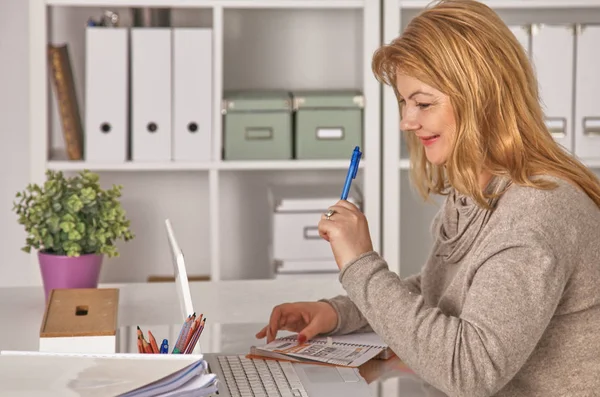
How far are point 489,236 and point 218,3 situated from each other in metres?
1.78

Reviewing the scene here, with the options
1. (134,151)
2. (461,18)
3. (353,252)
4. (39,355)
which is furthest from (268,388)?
(134,151)

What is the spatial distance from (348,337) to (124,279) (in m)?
1.82

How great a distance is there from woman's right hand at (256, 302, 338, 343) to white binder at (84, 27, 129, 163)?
56.5 inches

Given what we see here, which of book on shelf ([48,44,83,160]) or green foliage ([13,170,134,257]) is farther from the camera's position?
book on shelf ([48,44,83,160])

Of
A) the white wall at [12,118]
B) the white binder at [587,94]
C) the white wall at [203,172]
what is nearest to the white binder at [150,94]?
the white wall at [203,172]

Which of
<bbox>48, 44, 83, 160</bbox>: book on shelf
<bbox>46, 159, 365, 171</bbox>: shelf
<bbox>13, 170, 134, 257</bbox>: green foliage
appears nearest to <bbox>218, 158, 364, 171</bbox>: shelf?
<bbox>46, 159, 365, 171</bbox>: shelf

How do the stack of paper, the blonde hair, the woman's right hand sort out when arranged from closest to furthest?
the stack of paper → the blonde hair → the woman's right hand

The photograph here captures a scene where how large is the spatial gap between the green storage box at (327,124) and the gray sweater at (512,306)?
5.12 feet

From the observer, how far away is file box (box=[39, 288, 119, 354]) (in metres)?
1.28

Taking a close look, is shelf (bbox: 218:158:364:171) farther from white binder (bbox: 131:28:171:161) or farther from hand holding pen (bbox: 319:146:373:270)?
hand holding pen (bbox: 319:146:373:270)

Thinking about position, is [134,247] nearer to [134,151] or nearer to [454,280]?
[134,151]

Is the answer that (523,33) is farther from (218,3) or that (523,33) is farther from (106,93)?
(106,93)

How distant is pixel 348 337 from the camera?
5.23 ft

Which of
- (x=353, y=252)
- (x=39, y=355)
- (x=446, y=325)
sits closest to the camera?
(x=39, y=355)
